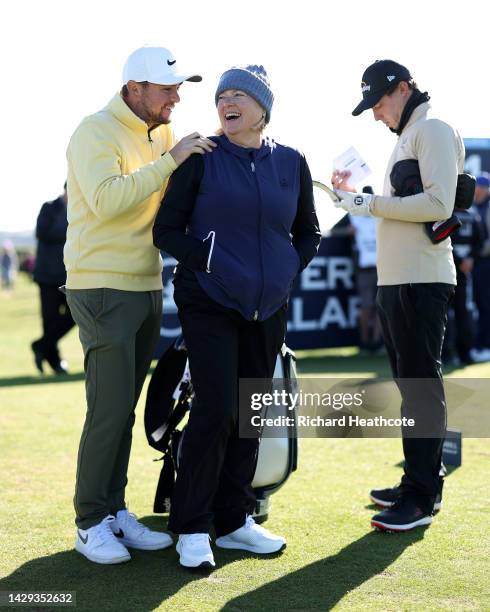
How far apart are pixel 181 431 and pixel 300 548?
787mm

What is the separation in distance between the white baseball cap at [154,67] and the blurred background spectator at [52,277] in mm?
6139

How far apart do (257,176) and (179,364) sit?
107 cm

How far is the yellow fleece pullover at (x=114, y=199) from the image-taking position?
3.79 metres

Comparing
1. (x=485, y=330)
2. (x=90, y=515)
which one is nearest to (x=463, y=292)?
(x=485, y=330)

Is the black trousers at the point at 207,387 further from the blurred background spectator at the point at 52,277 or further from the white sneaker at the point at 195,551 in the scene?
the blurred background spectator at the point at 52,277

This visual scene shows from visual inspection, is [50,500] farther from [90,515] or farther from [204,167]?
[204,167]

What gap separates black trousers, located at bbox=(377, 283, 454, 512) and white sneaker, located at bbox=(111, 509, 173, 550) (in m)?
1.18

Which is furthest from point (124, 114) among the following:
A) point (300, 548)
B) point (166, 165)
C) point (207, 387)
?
point (300, 548)

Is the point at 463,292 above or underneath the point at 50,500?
above

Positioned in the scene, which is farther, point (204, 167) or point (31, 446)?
point (31, 446)

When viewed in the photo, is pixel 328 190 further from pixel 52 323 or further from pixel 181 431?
pixel 52 323

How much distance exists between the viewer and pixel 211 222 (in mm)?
3848

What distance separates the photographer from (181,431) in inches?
174

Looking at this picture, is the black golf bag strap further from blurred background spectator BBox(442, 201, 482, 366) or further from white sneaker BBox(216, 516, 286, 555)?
blurred background spectator BBox(442, 201, 482, 366)
